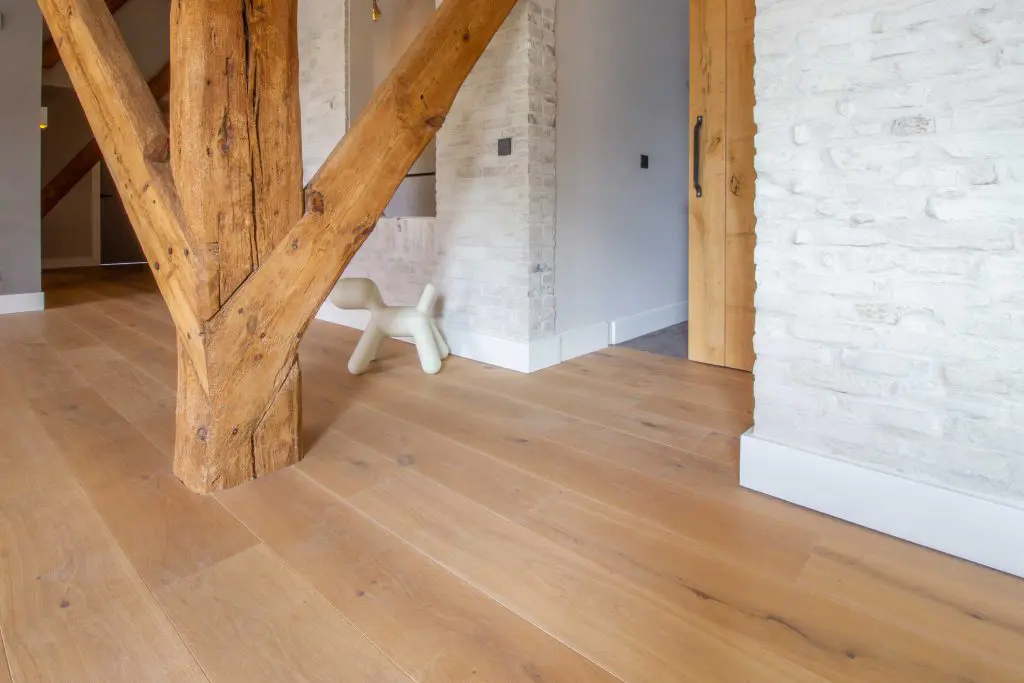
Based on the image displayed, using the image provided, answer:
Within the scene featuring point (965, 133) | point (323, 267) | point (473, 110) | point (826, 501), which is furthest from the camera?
point (473, 110)

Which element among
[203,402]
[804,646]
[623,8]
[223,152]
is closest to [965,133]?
[804,646]

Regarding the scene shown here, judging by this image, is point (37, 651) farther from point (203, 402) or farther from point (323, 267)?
point (323, 267)

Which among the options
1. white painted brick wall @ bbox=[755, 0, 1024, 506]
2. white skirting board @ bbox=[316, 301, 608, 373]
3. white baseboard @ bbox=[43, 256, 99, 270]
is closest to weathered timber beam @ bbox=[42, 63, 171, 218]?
white baseboard @ bbox=[43, 256, 99, 270]

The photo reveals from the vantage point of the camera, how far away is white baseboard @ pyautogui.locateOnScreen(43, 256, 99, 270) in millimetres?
8438

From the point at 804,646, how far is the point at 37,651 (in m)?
1.40

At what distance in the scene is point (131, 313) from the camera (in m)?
4.63

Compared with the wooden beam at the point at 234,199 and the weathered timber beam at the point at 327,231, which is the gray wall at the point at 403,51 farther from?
the wooden beam at the point at 234,199

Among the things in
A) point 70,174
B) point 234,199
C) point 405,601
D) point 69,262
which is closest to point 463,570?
point 405,601

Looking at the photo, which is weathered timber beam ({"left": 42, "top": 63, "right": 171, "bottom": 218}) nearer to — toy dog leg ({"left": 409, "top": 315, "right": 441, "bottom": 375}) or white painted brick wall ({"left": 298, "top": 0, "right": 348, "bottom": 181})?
white painted brick wall ({"left": 298, "top": 0, "right": 348, "bottom": 181})

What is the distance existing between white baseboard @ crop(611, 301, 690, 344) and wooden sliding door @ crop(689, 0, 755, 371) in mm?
587

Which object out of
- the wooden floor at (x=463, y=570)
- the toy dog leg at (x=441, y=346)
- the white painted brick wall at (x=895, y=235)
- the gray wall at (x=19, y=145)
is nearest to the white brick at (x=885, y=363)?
the white painted brick wall at (x=895, y=235)

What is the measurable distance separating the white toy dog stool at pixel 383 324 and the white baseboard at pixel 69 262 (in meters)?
7.91

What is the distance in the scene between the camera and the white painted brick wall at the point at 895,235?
4.15ft

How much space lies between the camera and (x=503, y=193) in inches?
117
